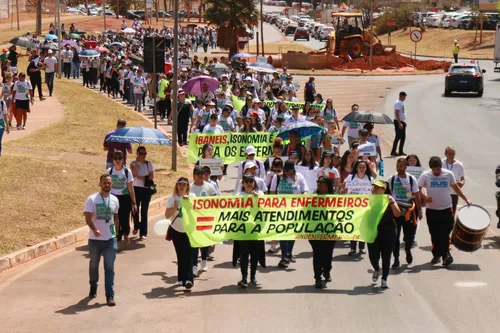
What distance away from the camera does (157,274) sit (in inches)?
567

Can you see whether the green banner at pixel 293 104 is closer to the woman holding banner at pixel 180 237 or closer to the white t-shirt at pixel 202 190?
the white t-shirt at pixel 202 190

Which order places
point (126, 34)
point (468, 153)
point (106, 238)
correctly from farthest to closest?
point (126, 34) < point (468, 153) < point (106, 238)

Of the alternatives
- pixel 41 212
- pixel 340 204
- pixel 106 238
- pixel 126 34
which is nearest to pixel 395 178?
pixel 340 204

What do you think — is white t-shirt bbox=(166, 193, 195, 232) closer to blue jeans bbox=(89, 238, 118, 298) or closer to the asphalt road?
the asphalt road

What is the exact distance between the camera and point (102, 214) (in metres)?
12.5

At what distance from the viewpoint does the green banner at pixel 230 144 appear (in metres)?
20.8

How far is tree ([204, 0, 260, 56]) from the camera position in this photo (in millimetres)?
68625

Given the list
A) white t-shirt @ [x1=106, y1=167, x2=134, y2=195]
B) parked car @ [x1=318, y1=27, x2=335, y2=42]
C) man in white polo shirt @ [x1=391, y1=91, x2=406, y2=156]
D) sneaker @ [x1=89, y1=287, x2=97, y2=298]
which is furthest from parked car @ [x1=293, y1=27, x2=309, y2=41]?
sneaker @ [x1=89, y1=287, x2=97, y2=298]

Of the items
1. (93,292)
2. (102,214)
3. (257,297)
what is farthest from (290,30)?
(102,214)

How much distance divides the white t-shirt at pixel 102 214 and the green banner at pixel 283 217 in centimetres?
118

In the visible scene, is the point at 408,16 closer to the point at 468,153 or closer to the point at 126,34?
the point at 126,34

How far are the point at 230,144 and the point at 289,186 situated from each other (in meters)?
6.60

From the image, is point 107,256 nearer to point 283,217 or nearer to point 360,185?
point 283,217

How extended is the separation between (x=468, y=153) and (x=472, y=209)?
14432mm
